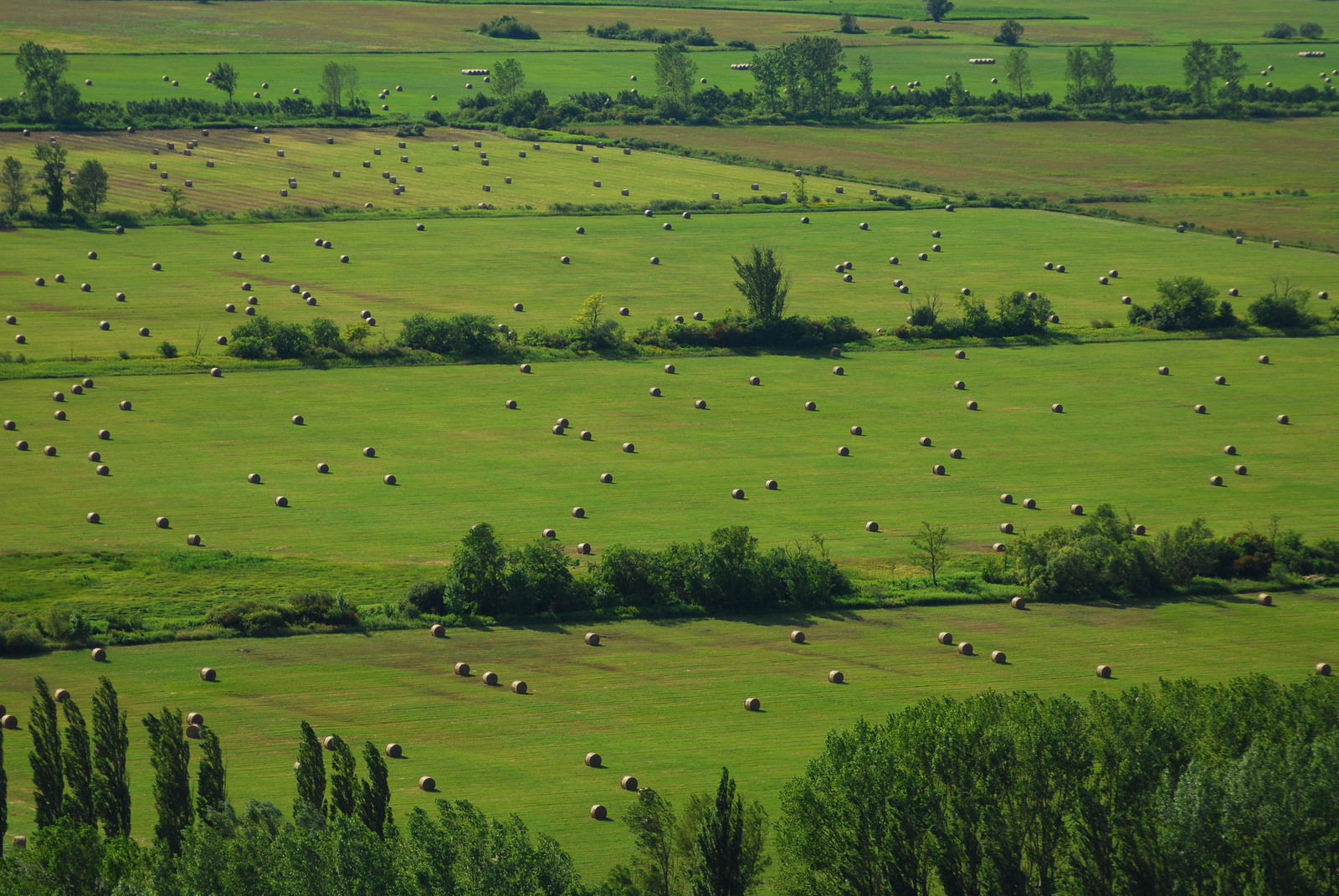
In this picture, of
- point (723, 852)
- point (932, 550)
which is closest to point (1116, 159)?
point (932, 550)

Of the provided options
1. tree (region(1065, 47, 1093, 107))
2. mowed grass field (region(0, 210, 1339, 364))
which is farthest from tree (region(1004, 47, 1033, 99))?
mowed grass field (region(0, 210, 1339, 364))

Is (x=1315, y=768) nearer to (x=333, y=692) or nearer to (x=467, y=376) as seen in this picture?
(x=333, y=692)

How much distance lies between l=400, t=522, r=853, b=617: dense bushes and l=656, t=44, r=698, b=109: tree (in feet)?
417

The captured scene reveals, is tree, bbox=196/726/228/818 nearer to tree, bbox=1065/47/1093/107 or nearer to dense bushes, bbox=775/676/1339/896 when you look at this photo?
dense bushes, bbox=775/676/1339/896

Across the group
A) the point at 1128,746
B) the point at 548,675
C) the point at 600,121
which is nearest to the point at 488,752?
the point at 548,675

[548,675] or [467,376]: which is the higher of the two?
[467,376]

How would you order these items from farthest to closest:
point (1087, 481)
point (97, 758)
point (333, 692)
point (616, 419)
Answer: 1. point (616, 419)
2. point (1087, 481)
3. point (333, 692)
4. point (97, 758)

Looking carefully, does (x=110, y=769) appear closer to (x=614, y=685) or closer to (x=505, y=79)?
(x=614, y=685)

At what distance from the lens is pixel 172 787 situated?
35438 millimetres

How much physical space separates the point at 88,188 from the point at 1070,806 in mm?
101278

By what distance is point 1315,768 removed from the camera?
34.2m

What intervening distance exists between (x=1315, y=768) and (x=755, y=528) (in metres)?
30.9

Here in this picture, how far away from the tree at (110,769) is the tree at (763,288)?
201 feet

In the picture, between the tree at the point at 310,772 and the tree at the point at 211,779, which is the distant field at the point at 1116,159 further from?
the tree at the point at 211,779
